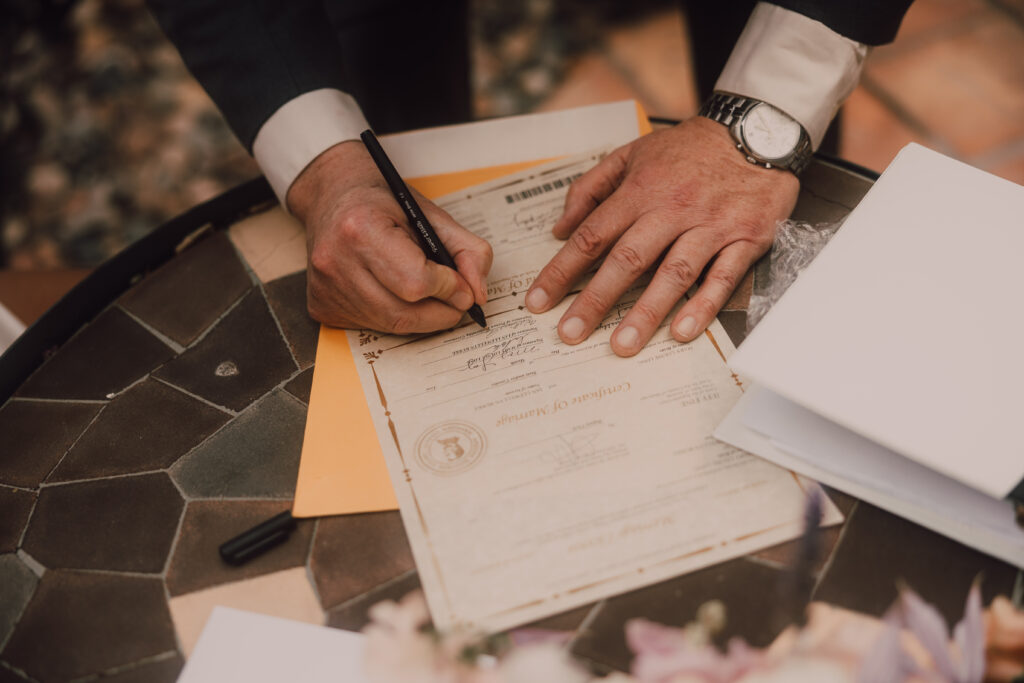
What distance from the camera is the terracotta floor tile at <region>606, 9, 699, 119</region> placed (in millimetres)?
1744

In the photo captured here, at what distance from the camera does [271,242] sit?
81 cm

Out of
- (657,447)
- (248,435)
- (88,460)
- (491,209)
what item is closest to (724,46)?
(491,209)

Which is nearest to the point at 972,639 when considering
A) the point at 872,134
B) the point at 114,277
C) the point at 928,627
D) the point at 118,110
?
the point at 928,627

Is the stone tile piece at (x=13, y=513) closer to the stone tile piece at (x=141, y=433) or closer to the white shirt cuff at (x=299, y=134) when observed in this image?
the stone tile piece at (x=141, y=433)

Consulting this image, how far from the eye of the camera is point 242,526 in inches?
22.8

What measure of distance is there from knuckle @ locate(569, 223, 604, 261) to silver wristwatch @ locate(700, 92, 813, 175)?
202 mm

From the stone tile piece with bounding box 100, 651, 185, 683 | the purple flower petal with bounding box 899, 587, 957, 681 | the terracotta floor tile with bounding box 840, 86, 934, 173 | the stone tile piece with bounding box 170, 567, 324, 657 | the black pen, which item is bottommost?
the terracotta floor tile with bounding box 840, 86, 934, 173

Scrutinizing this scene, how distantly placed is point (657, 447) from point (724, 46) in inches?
30.9

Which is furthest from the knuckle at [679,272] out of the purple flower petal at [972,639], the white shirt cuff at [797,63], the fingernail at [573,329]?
the purple flower petal at [972,639]

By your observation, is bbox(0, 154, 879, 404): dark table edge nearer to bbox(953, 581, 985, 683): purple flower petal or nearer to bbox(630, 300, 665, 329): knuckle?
bbox(630, 300, 665, 329): knuckle

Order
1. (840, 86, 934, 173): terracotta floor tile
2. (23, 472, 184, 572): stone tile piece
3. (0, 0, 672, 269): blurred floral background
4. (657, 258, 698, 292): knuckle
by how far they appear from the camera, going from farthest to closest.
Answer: (0, 0, 672, 269): blurred floral background, (840, 86, 934, 173): terracotta floor tile, (657, 258, 698, 292): knuckle, (23, 472, 184, 572): stone tile piece

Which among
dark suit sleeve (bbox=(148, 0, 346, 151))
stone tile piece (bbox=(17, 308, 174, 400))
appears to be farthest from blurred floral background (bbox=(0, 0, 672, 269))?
stone tile piece (bbox=(17, 308, 174, 400))

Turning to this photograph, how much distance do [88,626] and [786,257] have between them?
28.1 inches

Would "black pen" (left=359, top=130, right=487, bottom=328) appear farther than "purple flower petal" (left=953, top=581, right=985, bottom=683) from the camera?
Yes
